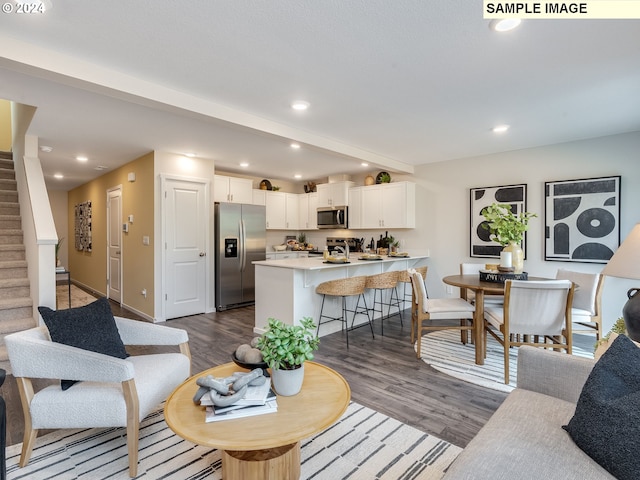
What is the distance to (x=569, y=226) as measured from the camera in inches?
165

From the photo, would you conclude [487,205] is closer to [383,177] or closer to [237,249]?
[383,177]

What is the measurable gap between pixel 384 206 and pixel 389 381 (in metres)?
3.47

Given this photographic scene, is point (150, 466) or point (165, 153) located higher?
point (165, 153)

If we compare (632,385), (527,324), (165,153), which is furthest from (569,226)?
(165,153)

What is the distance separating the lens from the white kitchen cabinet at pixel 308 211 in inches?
272

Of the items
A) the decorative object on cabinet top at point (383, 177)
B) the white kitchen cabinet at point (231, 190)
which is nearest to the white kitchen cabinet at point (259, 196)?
the white kitchen cabinet at point (231, 190)

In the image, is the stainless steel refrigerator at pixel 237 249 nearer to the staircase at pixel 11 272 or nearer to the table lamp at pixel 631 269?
the staircase at pixel 11 272

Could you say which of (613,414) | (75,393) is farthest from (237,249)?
(613,414)

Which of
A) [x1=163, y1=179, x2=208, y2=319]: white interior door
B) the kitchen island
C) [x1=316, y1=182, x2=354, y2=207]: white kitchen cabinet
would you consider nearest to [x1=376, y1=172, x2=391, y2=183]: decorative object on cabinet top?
[x1=316, y1=182, x2=354, y2=207]: white kitchen cabinet

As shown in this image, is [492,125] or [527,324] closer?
[527,324]

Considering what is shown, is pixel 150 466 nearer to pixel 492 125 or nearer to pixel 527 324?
pixel 527 324

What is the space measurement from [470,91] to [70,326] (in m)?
3.28

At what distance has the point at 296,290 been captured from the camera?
3855 mm

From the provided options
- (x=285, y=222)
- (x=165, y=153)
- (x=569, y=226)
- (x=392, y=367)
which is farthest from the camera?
(x=285, y=222)
